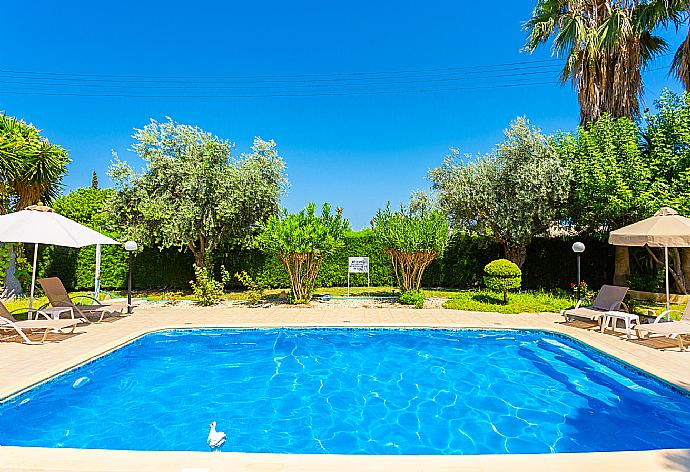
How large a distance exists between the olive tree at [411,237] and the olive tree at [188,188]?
5078mm

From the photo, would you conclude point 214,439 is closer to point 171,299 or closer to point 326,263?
point 171,299

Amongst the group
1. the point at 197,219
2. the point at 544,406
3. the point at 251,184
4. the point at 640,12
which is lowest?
the point at 544,406

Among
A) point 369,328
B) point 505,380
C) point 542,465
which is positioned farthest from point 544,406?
point 369,328

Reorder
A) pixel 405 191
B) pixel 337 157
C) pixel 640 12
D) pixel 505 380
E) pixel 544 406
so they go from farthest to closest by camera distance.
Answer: pixel 337 157 → pixel 405 191 → pixel 640 12 → pixel 505 380 → pixel 544 406

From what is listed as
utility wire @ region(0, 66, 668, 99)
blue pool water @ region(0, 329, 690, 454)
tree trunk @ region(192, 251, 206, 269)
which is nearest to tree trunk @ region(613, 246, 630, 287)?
utility wire @ region(0, 66, 668, 99)

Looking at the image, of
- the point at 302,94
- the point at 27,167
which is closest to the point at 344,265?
Result: the point at 302,94

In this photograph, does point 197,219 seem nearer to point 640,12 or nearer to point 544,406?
point 544,406

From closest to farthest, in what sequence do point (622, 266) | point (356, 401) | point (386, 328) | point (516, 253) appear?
point (356, 401), point (386, 328), point (622, 266), point (516, 253)

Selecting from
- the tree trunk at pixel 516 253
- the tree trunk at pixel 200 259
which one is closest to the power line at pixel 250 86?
the tree trunk at pixel 516 253

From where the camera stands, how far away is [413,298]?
1497cm

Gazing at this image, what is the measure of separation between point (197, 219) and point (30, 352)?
9.19m

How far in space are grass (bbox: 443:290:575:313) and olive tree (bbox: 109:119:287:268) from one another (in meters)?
8.53

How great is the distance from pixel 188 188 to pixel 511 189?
12.9m

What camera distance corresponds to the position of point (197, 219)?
1672cm
